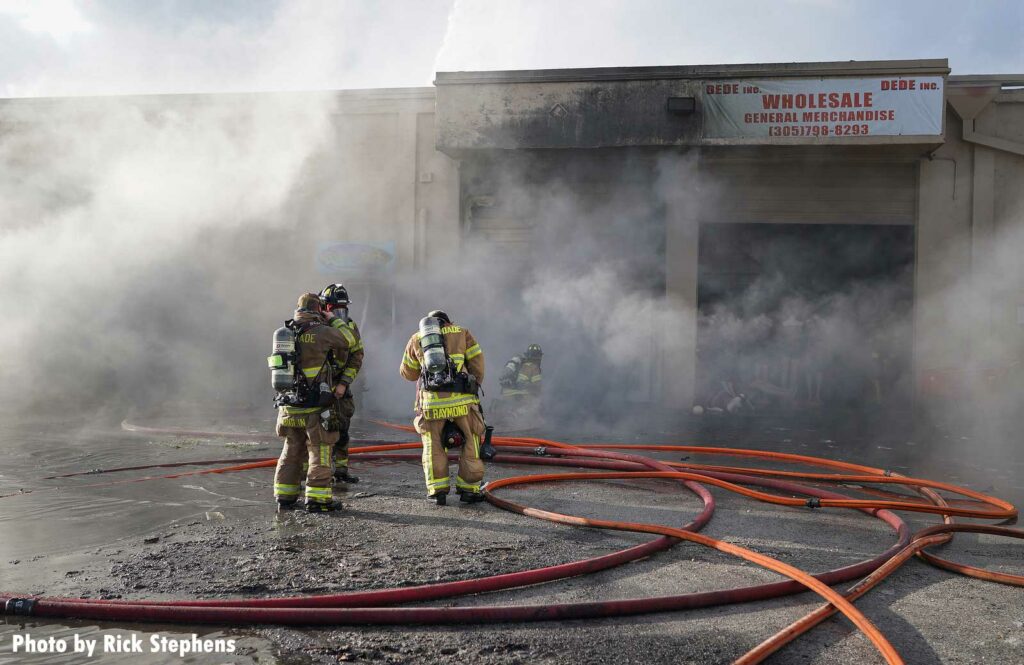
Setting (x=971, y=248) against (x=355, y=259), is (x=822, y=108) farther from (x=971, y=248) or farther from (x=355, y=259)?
(x=355, y=259)

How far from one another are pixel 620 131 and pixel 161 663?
1227 centimetres

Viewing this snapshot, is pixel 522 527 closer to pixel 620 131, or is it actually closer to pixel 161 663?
pixel 161 663

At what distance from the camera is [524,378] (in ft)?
35.4

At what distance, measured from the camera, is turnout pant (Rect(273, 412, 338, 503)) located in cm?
545

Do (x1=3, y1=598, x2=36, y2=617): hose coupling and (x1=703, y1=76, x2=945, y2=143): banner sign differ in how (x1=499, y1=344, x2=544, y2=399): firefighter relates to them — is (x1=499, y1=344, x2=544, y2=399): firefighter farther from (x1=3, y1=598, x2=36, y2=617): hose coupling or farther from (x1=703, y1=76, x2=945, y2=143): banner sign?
(x1=3, y1=598, x2=36, y2=617): hose coupling

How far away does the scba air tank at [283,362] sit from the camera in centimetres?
544

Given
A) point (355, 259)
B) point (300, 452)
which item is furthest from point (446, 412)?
point (355, 259)

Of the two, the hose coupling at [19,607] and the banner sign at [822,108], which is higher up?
the banner sign at [822,108]

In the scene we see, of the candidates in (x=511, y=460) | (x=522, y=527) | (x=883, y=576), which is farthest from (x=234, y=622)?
(x=511, y=460)

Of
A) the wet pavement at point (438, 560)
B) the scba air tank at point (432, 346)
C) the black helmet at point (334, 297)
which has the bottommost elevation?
the wet pavement at point (438, 560)

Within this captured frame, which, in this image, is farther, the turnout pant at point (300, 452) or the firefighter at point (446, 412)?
the firefighter at point (446, 412)

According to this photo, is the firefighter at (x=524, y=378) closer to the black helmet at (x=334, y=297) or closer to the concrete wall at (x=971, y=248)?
the black helmet at (x=334, y=297)

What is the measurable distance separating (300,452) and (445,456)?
1008mm

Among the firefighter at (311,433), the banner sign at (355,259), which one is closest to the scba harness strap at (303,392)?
the firefighter at (311,433)
